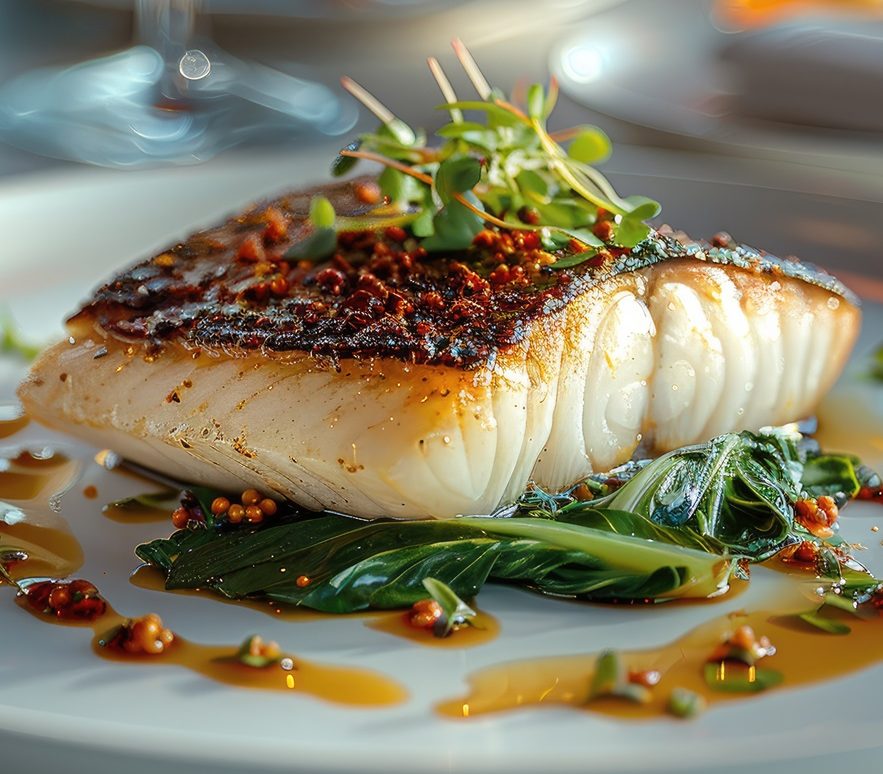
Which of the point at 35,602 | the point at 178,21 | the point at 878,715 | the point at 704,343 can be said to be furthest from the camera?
the point at 178,21

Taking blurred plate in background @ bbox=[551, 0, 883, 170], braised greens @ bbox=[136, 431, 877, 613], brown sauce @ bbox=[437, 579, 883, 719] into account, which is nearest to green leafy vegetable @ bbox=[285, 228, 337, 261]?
braised greens @ bbox=[136, 431, 877, 613]

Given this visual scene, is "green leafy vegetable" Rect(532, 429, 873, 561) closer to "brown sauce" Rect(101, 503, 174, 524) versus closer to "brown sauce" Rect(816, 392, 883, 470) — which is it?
"brown sauce" Rect(816, 392, 883, 470)

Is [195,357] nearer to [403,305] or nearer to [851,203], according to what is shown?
[403,305]

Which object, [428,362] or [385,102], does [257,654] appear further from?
[385,102]

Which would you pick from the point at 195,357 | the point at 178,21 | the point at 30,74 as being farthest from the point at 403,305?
the point at 30,74

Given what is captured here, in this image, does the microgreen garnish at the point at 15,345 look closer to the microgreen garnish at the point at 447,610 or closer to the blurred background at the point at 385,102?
the blurred background at the point at 385,102

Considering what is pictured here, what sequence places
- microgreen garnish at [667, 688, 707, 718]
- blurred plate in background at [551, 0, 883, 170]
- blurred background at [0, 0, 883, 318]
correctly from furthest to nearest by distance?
blurred plate in background at [551, 0, 883, 170], blurred background at [0, 0, 883, 318], microgreen garnish at [667, 688, 707, 718]

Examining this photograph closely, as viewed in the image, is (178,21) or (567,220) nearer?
(567,220)
